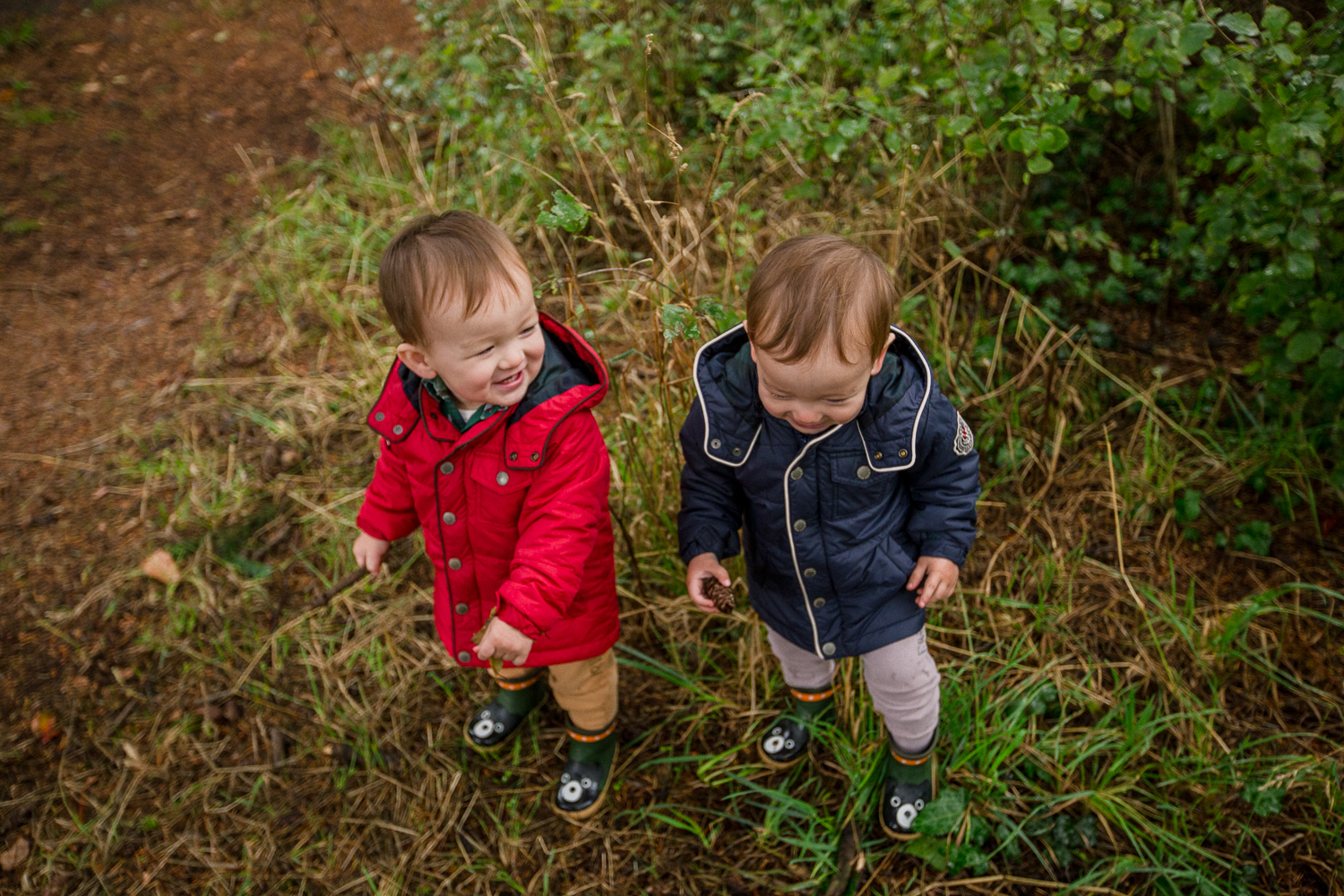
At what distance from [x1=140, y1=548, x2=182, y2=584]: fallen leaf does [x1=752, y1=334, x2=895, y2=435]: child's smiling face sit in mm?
2258

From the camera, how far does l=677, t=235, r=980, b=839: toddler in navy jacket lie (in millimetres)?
1590

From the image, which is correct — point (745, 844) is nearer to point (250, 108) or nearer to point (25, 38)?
point (250, 108)

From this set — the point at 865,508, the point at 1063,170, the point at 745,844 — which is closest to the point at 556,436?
the point at 865,508

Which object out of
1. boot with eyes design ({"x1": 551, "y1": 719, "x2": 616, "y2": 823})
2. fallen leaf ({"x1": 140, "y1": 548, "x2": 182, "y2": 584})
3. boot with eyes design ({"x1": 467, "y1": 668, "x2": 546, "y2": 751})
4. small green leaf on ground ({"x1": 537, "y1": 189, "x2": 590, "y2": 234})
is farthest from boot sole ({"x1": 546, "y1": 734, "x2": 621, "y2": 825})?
fallen leaf ({"x1": 140, "y1": 548, "x2": 182, "y2": 584})

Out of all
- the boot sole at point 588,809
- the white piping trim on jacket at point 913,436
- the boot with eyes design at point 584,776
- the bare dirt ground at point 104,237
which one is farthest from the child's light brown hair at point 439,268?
the bare dirt ground at point 104,237

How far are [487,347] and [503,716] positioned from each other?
1.22 meters

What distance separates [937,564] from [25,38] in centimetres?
653

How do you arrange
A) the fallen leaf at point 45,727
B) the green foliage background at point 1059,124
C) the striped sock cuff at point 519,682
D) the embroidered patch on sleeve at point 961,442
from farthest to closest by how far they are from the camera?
the fallen leaf at point 45,727 → the striped sock cuff at point 519,682 → the green foliage background at point 1059,124 → the embroidered patch on sleeve at point 961,442

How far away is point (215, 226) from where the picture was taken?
424 cm

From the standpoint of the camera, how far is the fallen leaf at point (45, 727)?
2590 millimetres

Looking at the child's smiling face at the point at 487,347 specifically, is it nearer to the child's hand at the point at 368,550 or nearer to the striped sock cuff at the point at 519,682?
the child's hand at the point at 368,550

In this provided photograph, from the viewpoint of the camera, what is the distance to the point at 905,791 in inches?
85.0

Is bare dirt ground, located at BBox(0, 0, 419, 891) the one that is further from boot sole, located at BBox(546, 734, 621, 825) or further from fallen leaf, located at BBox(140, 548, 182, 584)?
boot sole, located at BBox(546, 734, 621, 825)

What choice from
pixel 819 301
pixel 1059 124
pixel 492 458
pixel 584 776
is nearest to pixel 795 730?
pixel 584 776
